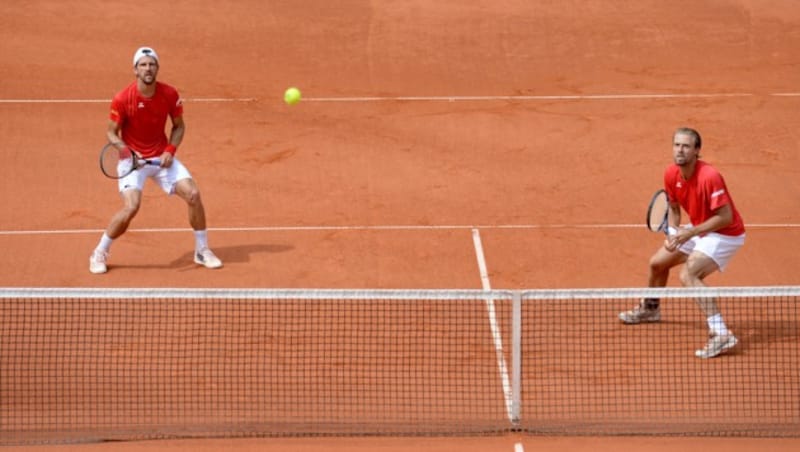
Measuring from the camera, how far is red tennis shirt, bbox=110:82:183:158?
13047mm

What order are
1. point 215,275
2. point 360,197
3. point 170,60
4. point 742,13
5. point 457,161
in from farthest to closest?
point 742,13, point 170,60, point 457,161, point 360,197, point 215,275

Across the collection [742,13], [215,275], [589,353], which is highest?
[742,13]

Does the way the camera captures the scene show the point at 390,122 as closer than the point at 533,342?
No

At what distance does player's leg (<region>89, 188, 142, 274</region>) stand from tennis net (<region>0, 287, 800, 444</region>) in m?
0.73

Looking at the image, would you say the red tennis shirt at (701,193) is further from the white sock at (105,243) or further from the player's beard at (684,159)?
the white sock at (105,243)

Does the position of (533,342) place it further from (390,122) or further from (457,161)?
(390,122)

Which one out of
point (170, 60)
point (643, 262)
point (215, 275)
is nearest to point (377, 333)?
point (215, 275)

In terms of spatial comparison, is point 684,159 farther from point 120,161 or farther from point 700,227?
point 120,161

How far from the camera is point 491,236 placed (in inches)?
564

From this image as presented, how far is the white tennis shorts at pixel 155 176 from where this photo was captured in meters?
13.2

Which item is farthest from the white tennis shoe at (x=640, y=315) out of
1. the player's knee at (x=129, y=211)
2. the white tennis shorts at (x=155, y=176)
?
the player's knee at (x=129, y=211)

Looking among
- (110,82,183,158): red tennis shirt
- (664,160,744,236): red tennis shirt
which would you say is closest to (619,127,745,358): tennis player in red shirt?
(664,160,744,236): red tennis shirt

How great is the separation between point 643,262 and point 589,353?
233 cm

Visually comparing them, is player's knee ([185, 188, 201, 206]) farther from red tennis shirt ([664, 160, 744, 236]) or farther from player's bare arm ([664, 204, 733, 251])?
player's bare arm ([664, 204, 733, 251])
